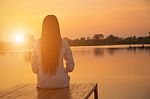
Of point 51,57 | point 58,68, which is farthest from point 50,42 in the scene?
point 58,68

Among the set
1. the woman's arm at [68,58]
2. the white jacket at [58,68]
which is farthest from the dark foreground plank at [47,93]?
the woman's arm at [68,58]

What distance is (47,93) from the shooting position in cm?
312

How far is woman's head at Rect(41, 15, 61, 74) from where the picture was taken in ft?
10.3

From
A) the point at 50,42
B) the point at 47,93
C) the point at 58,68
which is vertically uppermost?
the point at 50,42

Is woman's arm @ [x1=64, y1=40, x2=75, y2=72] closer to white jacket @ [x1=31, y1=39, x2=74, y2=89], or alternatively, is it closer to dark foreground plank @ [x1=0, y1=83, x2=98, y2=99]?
white jacket @ [x1=31, y1=39, x2=74, y2=89]

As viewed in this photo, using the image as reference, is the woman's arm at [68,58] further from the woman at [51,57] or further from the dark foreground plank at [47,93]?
the dark foreground plank at [47,93]

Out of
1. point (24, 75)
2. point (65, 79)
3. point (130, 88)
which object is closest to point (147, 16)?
point (24, 75)

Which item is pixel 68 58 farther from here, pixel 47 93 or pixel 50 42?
pixel 47 93

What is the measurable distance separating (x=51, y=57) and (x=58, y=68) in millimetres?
128

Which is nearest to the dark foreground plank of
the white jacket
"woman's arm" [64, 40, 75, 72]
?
the white jacket

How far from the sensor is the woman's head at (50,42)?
124 inches

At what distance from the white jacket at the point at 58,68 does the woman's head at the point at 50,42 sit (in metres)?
0.05

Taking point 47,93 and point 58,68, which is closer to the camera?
point 47,93

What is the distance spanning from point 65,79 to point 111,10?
14.3 m
